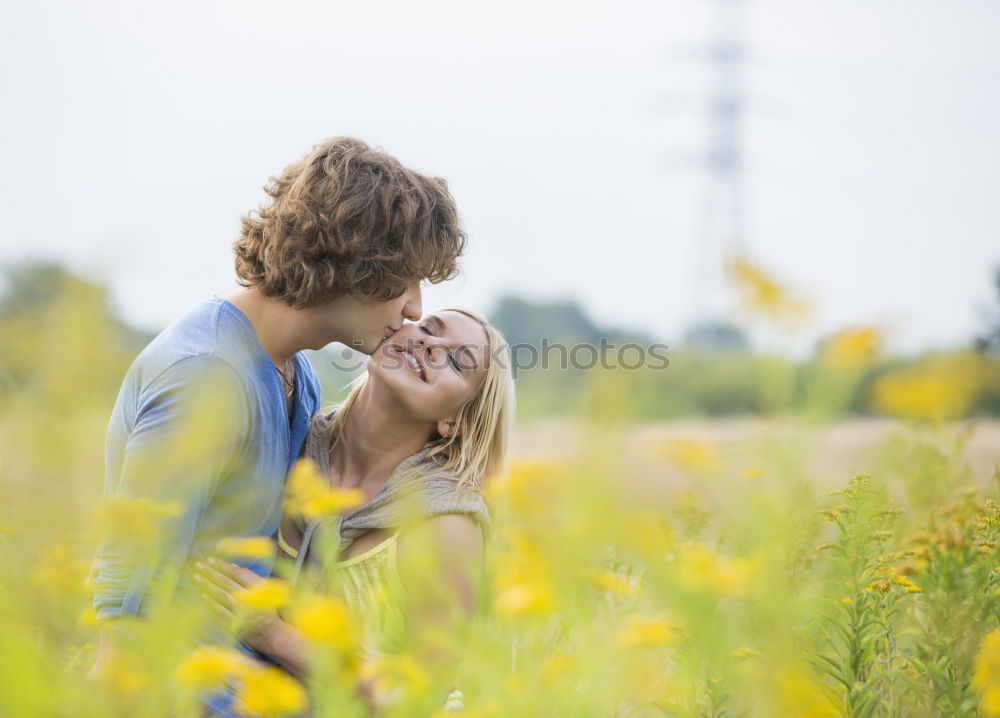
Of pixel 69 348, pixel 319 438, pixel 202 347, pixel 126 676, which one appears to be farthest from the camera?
pixel 319 438

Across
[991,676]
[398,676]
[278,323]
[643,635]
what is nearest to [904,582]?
[991,676]

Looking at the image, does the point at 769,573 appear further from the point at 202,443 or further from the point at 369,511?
the point at 369,511

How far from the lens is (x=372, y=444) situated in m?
2.88

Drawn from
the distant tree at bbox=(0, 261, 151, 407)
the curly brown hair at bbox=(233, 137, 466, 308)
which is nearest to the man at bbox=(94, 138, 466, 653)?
the curly brown hair at bbox=(233, 137, 466, 308)

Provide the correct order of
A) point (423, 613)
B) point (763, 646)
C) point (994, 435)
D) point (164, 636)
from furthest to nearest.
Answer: point (994, 435), point (423, 613), point (763, 646), point (164, 636)

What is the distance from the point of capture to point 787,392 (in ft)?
4.28

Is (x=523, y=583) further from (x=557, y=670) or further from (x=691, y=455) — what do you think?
(x=691, y=455)

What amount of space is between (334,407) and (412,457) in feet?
1.48

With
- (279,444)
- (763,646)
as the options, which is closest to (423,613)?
(279,444)

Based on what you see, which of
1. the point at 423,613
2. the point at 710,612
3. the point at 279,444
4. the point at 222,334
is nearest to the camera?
the point at 710,612

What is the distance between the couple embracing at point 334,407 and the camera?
2227 mm

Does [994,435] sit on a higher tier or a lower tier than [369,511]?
lower

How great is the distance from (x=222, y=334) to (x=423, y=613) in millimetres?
956

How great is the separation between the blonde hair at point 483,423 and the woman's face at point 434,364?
0.04 metres
